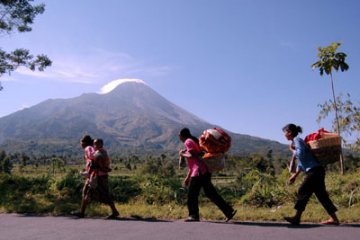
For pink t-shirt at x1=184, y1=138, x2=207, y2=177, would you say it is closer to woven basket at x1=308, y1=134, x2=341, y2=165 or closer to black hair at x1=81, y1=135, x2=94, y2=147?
woven basket at x1=308, y1=134, x2=341, y2=165

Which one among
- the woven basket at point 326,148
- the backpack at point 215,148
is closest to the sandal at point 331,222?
the woven basket at point 326,148

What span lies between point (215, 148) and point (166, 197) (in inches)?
98.5

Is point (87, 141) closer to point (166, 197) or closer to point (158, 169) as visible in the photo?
point (166, 197)

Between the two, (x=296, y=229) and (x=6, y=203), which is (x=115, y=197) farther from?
(x=296, y=229)

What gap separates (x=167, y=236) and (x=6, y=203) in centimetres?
486

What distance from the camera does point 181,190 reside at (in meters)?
9.28

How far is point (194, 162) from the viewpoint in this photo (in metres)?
7.04

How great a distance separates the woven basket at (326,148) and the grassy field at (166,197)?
3.25 ft

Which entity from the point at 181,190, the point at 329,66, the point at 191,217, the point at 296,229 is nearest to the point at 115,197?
the point at 181,190

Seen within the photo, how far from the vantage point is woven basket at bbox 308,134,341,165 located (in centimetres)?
646

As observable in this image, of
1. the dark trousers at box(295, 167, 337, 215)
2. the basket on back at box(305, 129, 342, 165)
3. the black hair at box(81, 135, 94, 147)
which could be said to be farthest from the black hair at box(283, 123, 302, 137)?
the black hair at box(81, 135, 94, 147)

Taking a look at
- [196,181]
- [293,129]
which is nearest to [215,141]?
[196,181]

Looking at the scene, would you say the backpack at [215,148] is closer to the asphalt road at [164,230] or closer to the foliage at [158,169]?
the asphalt road at [164,230]

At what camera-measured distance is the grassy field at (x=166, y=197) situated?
289 inches
